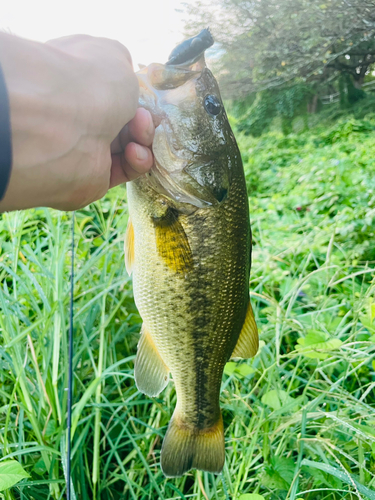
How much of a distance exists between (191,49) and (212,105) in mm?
Result: 163

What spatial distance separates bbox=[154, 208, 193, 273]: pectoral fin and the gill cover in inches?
2.6

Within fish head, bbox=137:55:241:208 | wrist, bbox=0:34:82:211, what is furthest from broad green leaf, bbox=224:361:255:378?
wrist, bbox=0:34:82:211

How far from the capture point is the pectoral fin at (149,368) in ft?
4.18

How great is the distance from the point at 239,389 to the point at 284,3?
245 inches

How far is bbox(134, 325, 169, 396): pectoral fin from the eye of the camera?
1275 millimetres

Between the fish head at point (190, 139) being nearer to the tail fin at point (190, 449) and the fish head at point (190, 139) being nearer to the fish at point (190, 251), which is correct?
the fish at point (190, 251)

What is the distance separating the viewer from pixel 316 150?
578 cm

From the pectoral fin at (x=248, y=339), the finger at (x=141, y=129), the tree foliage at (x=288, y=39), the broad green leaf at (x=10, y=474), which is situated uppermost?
the tree foliage at (x=288, y=39)

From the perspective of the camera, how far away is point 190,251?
1141 mm

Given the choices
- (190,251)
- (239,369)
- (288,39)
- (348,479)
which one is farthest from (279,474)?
(288,39)

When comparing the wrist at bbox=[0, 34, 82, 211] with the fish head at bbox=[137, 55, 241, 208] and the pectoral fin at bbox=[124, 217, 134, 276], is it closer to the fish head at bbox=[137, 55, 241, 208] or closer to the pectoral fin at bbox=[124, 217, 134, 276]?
the fish head at bbox=[137, 55, 241, 208]

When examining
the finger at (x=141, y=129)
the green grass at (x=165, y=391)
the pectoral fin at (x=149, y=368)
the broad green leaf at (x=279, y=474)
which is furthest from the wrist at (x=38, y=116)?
the broad green leaf at (x=279, y=474)

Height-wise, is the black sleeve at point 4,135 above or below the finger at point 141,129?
below

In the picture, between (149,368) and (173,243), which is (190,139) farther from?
(149,368)
